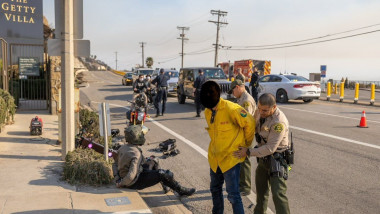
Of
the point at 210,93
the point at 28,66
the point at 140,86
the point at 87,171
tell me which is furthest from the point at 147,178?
the point at 28,66

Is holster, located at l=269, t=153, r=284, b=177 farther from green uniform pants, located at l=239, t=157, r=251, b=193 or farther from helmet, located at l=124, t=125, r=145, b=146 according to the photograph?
helmet, located at l=124, t=125, r=145, b=146

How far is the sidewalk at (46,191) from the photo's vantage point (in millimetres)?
4480

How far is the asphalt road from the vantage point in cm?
509

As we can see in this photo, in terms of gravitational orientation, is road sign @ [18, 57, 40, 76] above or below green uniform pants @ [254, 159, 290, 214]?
above

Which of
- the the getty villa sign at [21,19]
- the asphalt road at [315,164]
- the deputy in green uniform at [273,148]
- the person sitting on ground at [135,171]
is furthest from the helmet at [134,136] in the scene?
the the getty villa sign at [21,19]

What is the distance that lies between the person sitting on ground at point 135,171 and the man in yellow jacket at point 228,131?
1458 mm

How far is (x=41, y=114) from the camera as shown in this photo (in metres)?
12.9

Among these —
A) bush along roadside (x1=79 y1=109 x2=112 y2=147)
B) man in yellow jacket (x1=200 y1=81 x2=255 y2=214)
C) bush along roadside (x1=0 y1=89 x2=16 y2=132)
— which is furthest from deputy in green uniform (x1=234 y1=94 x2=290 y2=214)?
bush along roadside (x1=0 y1=89 x2=16 y2=132)

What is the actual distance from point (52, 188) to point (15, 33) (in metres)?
24.3

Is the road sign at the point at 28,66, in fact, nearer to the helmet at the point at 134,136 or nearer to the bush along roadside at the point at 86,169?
the bush along roadside at the point at 86,169

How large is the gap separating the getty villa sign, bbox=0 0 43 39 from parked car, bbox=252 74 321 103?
672 inches

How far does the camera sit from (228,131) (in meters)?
3.79

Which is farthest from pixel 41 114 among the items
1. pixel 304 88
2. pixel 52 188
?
pixel 304 88

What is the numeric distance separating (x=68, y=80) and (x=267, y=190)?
4.17 m
